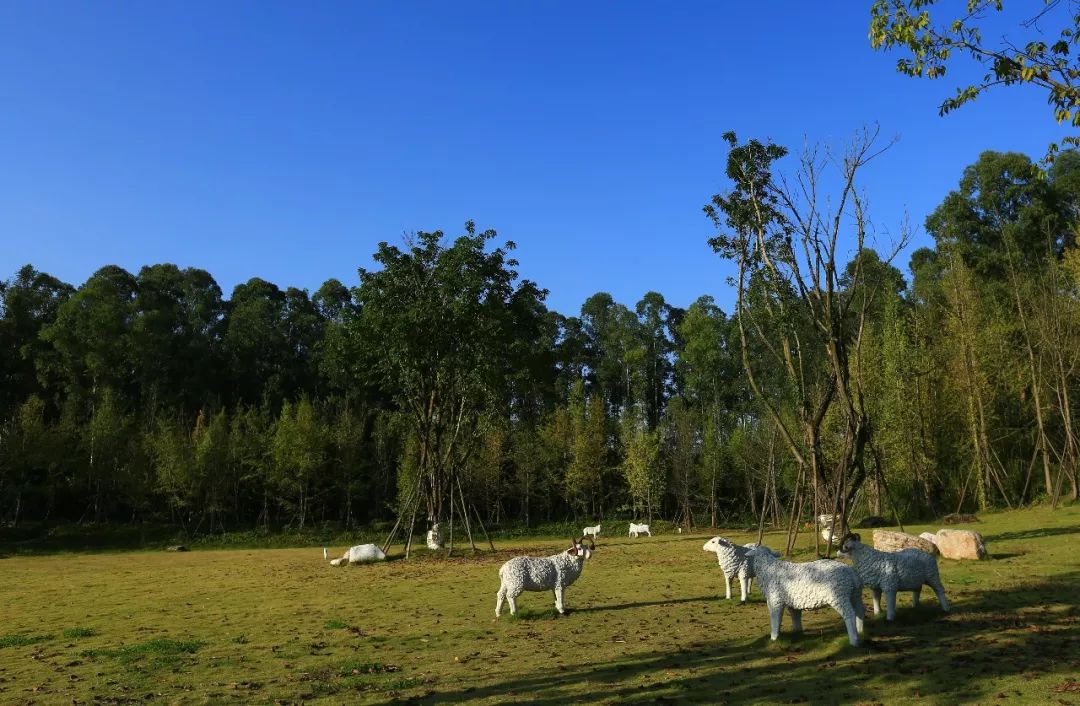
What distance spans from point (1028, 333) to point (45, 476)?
55.1 metres

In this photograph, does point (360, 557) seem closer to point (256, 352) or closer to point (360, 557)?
point (360, 557)

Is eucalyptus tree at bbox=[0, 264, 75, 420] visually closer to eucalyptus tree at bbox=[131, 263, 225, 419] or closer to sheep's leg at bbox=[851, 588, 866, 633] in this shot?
eucalyptus tree at bbox=[131, 263, 225, 419]

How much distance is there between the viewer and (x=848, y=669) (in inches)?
316

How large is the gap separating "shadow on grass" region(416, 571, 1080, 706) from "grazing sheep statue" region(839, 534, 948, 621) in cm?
48

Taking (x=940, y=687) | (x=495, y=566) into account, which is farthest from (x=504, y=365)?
(x=940, y=687)

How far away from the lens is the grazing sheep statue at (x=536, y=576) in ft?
40.0

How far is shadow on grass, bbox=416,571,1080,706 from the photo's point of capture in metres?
7.20

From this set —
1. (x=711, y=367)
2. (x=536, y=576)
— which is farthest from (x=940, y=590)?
(x=711, y=367)

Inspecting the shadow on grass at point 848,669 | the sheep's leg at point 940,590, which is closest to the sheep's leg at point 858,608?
the shadow on grass at point 848,669

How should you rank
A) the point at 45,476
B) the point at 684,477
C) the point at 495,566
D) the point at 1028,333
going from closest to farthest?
the point at 495,566, the point at 1028,333, the point at 45,476, the point at 684,477

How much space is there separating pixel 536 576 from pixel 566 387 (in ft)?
187

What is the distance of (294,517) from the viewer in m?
50.3

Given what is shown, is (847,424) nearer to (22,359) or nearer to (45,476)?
(45,476)

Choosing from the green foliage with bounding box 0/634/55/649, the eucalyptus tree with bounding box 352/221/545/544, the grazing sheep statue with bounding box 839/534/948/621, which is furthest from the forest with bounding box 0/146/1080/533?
the green foliage with bounding box 0/634/55/649
